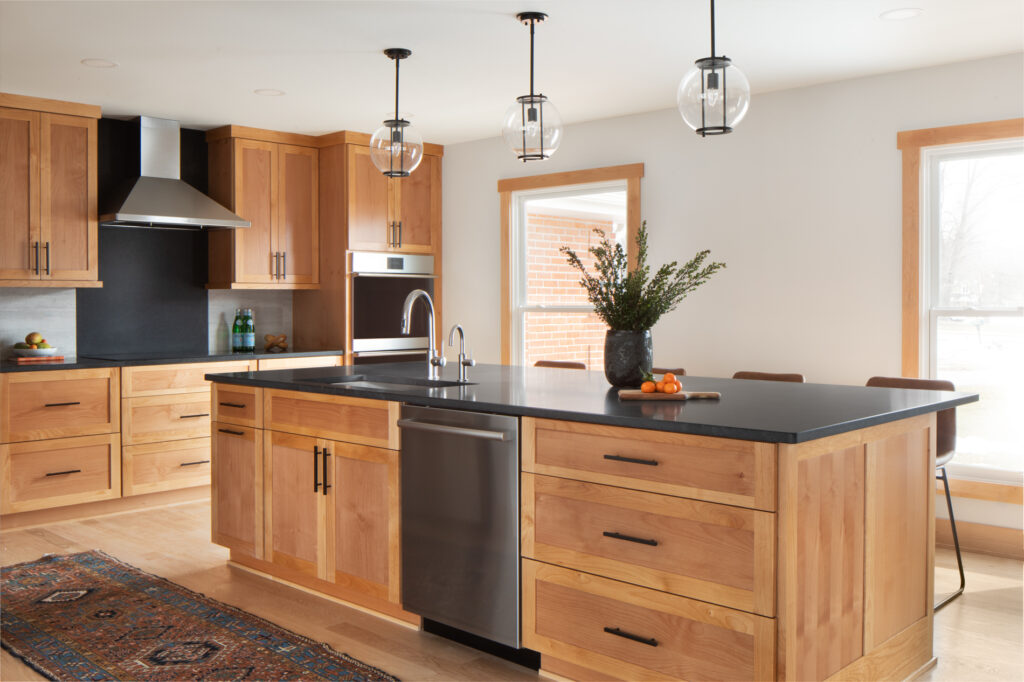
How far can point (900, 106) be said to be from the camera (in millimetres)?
4418

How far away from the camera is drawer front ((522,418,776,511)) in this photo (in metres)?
2.12

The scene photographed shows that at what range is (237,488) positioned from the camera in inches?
147

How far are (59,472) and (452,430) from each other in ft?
9.92

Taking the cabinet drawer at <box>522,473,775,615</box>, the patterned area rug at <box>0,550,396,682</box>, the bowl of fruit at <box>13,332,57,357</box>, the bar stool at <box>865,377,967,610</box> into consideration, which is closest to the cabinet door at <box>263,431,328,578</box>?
the patterned area rug at <box>0,550,396,682</box>

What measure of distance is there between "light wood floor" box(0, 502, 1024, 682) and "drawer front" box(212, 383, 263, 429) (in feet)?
2.19

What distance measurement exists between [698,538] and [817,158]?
309cm

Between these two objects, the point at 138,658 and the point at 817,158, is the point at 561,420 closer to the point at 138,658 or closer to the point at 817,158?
the point at 138,658

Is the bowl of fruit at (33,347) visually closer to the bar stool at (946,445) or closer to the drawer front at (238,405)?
the drawer front at (238,405)

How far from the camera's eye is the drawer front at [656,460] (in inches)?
83.7

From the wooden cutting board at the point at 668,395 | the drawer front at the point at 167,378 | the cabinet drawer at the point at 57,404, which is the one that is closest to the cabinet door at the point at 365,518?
the wooden cutting board at the point at 668,395

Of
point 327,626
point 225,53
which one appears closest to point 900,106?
point 225,53

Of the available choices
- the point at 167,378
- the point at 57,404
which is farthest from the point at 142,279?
the point at 57,404

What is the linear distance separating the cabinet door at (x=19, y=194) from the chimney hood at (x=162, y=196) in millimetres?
393

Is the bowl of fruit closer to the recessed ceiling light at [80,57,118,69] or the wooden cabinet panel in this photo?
the recessed ceiling light at [80,57,118,69]
